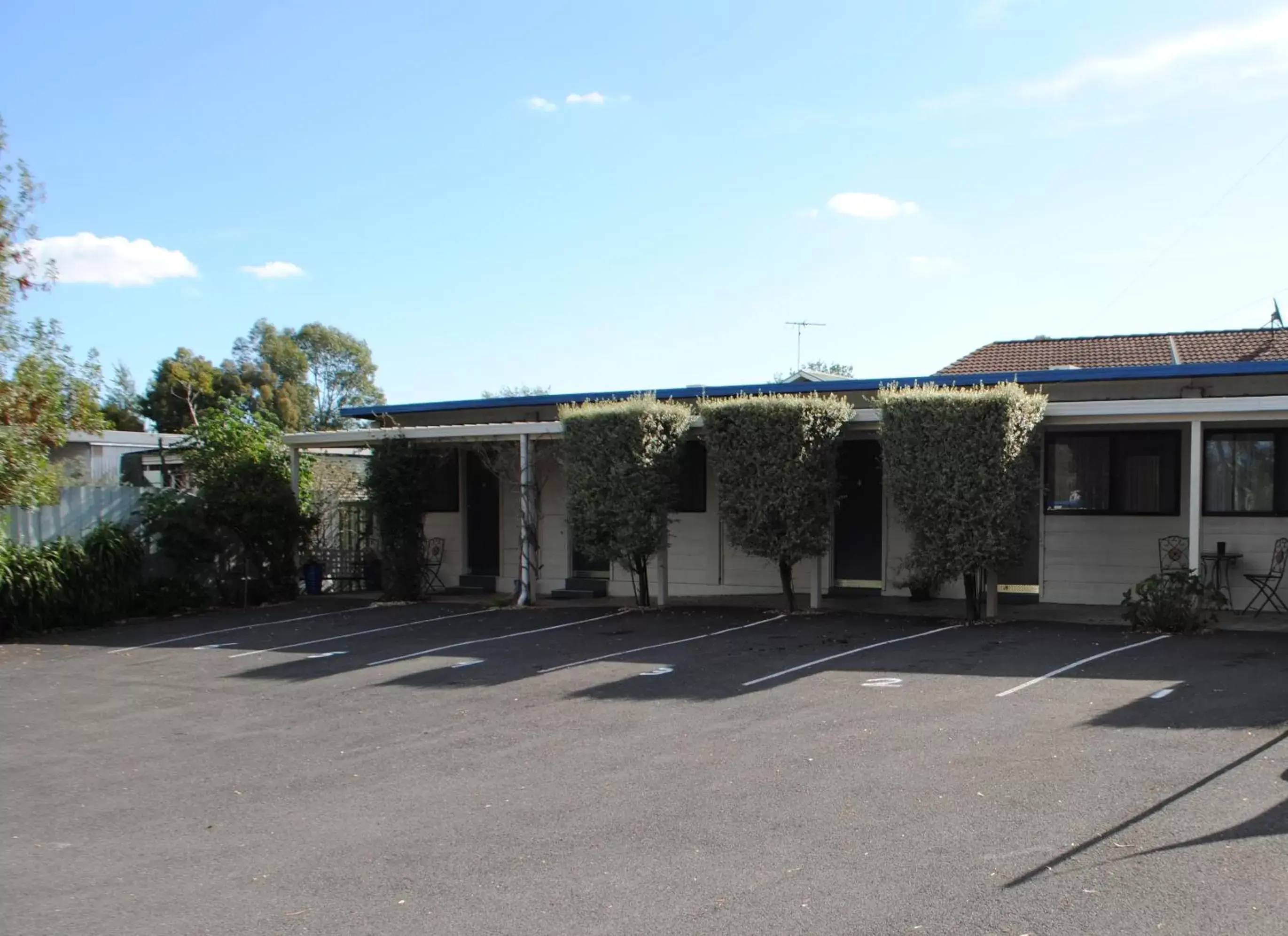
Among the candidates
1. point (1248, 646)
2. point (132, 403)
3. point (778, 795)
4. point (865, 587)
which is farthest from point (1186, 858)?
point (132, 403)

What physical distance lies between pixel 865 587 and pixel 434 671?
7014 mm

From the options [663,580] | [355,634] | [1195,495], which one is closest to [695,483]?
[663,580]

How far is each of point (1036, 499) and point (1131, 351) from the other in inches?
375

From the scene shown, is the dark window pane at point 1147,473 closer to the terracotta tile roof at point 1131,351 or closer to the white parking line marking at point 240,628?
the terracotta tile roof at point 1131,351

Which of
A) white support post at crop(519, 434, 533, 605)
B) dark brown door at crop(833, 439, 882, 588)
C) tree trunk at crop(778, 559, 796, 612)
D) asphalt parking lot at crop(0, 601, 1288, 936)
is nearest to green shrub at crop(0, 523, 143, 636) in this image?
asphalt parking lot at crop(0, 601, 1288, 936)

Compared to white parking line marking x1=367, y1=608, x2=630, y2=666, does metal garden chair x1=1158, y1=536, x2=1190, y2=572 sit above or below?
above

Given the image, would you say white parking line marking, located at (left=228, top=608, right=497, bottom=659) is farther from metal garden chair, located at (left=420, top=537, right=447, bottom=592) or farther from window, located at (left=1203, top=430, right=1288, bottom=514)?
window, located at (left=1203, top=430, right=1288, bottom=514)

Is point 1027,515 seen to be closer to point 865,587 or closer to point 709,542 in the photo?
point 865,587

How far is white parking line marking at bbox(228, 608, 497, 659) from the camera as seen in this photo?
12.5m

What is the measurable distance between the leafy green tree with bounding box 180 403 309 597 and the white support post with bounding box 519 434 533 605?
4.07m

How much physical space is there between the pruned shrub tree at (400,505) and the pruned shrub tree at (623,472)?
10.3ft

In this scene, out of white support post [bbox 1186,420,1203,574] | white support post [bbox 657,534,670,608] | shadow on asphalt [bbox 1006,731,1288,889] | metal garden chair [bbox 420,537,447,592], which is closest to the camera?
shadow on asphalt [bbox 1006,731,1288,889]

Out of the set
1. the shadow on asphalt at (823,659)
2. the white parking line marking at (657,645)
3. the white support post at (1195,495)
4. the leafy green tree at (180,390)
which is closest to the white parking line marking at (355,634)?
the shadow on asphalt at (823,659)

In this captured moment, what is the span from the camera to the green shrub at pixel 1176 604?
37.5 feet
